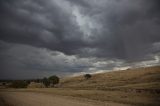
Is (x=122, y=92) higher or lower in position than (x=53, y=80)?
lower

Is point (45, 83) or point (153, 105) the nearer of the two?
point (153, 105)

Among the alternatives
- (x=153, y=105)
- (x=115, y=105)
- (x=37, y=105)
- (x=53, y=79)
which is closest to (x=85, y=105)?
(x=115, y=105)

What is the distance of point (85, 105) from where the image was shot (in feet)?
121

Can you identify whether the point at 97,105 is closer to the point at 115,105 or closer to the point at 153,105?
the point at 115,105

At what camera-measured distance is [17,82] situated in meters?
181

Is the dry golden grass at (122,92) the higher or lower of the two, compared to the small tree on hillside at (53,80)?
lower

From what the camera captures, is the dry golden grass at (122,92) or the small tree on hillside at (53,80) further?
the small tree on hillside at (53,80)

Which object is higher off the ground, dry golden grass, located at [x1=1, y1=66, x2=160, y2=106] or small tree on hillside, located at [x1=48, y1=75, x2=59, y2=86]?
small tree on hillside, located at [x1=48, y1=75, x2=59, y2=86]

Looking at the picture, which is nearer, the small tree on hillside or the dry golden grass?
the dry golden grass

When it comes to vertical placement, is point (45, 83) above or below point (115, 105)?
above

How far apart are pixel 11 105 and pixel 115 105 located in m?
16.0

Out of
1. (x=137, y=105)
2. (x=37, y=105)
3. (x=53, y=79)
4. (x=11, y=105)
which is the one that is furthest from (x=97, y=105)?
(x=53, y=79)

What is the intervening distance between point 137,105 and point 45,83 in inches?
5960

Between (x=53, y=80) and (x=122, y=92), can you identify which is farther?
(x=53, y=80)
